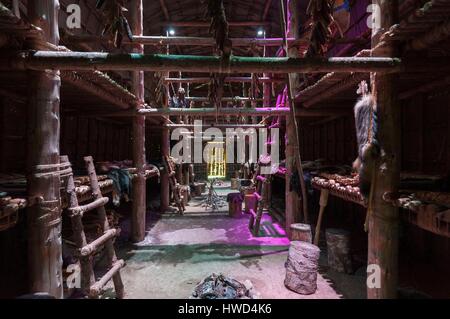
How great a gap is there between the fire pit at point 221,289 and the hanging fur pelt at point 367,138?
2785mm

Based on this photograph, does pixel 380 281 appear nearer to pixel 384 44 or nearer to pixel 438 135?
pixel 384 44

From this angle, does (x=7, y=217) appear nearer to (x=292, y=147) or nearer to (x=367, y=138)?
(x=367, y=138)

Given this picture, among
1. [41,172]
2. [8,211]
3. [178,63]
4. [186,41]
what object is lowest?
[8,211]

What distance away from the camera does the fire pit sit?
4152 millimetres

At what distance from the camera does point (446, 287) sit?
15.0 feet

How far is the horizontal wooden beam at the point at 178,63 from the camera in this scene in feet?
9.12

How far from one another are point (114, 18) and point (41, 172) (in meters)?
2.35

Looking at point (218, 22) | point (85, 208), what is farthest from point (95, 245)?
point (218, 22)

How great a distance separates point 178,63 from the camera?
9.35 ft

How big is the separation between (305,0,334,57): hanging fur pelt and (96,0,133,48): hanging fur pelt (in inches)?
85.2

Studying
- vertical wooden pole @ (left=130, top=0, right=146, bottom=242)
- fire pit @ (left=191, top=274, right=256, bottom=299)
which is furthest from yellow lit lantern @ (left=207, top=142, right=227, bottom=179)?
fire pit @ (left=191, top=274, right=256, bottom=299)

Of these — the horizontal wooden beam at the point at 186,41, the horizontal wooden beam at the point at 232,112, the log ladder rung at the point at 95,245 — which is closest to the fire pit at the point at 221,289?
the log ladder rung at the point at 95,245

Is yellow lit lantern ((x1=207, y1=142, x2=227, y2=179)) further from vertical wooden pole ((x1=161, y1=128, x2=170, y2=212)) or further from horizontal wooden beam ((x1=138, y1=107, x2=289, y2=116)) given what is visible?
horizontal wooden beam ((x1=138, y1=107, x2=289, y2=116))
